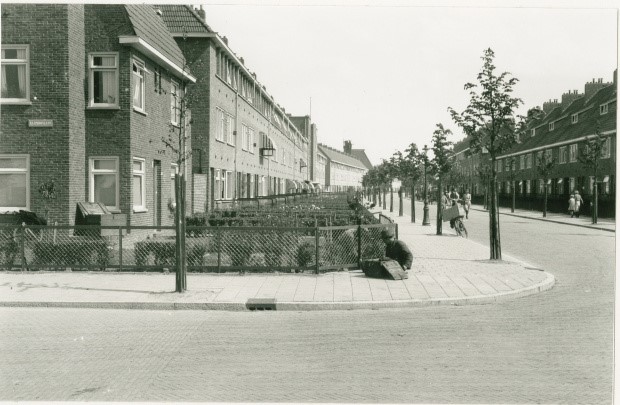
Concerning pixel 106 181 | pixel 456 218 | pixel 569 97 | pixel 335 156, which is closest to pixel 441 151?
pixel 456 218

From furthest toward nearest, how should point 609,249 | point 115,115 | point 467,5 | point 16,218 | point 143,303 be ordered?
point 609,249 < point 115,115 < point 16,218 < point 143,303 < point 467,5

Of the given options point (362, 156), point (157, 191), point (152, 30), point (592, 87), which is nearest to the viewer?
point (152, 30)

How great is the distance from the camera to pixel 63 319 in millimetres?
8492

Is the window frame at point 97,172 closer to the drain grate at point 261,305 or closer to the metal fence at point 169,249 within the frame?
the metal fence at point 169,249

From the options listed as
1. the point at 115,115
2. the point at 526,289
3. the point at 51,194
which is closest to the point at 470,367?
the point at 526,289

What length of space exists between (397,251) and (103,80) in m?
10.7

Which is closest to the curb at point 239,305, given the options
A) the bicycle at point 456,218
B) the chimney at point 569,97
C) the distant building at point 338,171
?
the bicycle at point 456,218

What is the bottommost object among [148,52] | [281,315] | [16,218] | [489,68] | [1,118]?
[281,315]

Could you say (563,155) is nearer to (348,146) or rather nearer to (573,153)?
(573,153)

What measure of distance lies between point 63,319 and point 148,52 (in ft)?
40.0

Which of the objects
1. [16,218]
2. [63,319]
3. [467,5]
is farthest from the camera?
[16,218]

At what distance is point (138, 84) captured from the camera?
60.8 feet

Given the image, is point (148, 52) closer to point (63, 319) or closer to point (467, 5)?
point (63, 319)

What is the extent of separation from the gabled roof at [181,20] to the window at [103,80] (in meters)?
9.56
